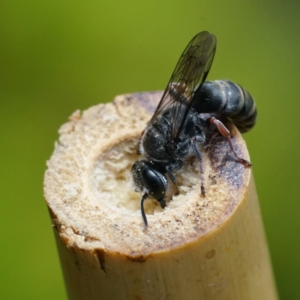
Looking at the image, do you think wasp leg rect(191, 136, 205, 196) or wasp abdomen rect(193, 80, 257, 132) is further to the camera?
wasp abdomen rect(193, 80, 257, 132)

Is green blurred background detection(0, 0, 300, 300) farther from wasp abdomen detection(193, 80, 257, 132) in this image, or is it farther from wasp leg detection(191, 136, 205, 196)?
wasp leg detection(191, 136, 205, 196)

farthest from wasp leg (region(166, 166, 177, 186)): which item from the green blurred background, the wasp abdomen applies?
the green blurred background

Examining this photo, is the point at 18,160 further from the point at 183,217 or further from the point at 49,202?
the point at 183,217

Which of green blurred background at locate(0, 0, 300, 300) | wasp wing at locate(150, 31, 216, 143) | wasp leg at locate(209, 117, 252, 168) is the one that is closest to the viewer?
wasp leg at locate(209, 117, 252, 168)

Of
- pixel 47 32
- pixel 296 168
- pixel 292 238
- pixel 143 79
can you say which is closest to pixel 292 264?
pixel 292 238

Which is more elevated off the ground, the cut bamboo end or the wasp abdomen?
the wasp abdomen

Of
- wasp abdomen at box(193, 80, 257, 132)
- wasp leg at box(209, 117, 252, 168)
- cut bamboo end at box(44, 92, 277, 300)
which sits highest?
wasp abdomen at box(193, 80, 257, 132)
